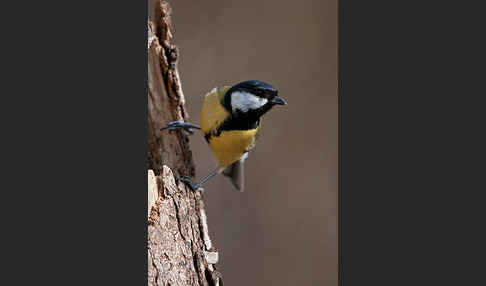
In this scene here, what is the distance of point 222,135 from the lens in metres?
1.71

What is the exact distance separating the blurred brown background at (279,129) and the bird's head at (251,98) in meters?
0.04

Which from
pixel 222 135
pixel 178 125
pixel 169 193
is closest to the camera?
pixel 169 193

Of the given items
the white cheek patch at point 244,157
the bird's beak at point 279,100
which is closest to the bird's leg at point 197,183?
the white cheek patch at point 244,157

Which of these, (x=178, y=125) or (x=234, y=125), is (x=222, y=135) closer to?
(x=234, y=125)

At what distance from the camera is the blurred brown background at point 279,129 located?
5.07 feet

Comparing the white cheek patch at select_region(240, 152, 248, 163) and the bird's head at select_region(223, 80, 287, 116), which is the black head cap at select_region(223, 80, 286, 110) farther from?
the white cheek patch at select_region(240, 152, 248, 163)

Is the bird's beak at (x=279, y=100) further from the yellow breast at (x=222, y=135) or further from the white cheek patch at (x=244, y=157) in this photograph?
the white cheek patch at (x=244, y=157)

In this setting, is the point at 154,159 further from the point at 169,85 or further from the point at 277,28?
the point at 277,28

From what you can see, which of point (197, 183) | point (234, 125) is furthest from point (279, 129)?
point (197, 183)

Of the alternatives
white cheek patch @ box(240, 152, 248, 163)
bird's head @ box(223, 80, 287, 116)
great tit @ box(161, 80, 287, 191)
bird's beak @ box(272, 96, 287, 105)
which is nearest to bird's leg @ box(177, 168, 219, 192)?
great tit @ box(161, 80, 287, 191)

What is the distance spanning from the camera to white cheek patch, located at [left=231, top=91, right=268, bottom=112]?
1644 millimetres

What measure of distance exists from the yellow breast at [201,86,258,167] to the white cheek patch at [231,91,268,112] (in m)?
0.05

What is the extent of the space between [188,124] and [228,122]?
0.70 ft

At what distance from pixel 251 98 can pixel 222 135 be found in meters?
0.17
